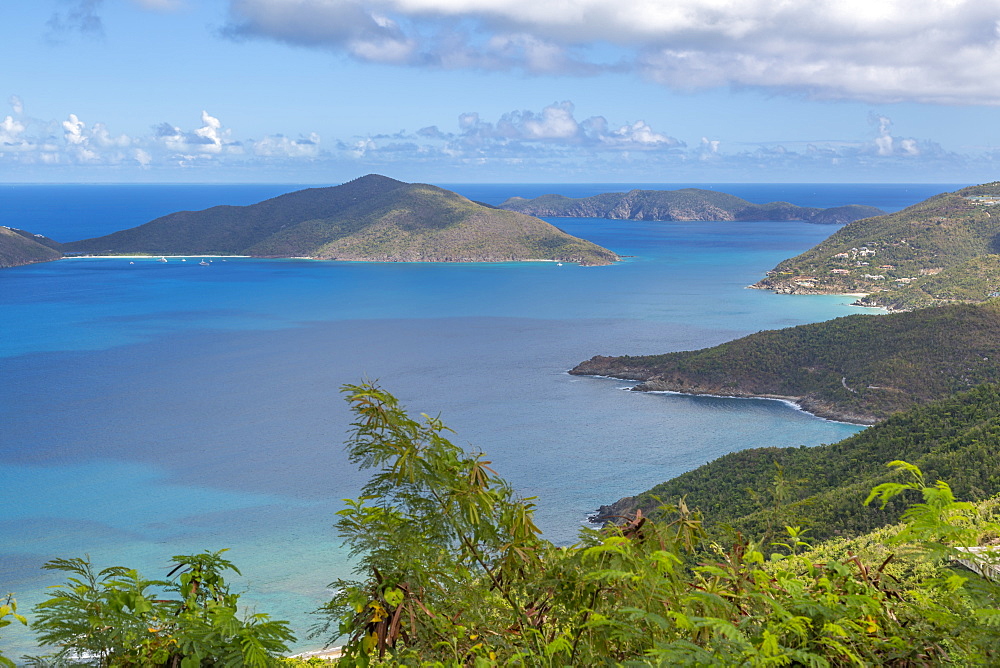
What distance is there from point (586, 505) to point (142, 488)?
2590 cm

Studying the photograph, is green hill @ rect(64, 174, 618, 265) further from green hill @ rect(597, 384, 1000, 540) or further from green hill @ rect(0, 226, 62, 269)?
green hill @ rect(597, 384, 1000, 540)

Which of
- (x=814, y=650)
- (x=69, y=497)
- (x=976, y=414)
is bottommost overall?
(x=69, y=497)

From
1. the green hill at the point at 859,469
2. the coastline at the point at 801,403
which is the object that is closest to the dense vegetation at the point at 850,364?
the coastline at the point at 801,403

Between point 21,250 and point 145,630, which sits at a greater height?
point 145,630

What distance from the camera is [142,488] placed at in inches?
1886

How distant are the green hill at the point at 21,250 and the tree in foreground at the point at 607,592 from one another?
18139 cm

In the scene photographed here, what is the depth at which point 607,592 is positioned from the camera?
468cm

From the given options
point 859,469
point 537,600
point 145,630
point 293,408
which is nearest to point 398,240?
point 293,408

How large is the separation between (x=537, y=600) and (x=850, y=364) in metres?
68.7

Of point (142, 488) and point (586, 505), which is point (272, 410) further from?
point (586, 505)

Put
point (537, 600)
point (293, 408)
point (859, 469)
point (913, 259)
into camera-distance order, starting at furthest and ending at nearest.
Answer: point (913, 259) < point (293, 408) < point (859, 469) < point (537, 600)

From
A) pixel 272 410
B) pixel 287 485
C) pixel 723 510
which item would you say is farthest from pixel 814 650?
pixel 272 410

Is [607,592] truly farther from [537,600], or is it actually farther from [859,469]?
[859,469]

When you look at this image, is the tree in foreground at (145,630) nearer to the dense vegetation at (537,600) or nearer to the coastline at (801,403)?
the dense vegetation at (537,600)
